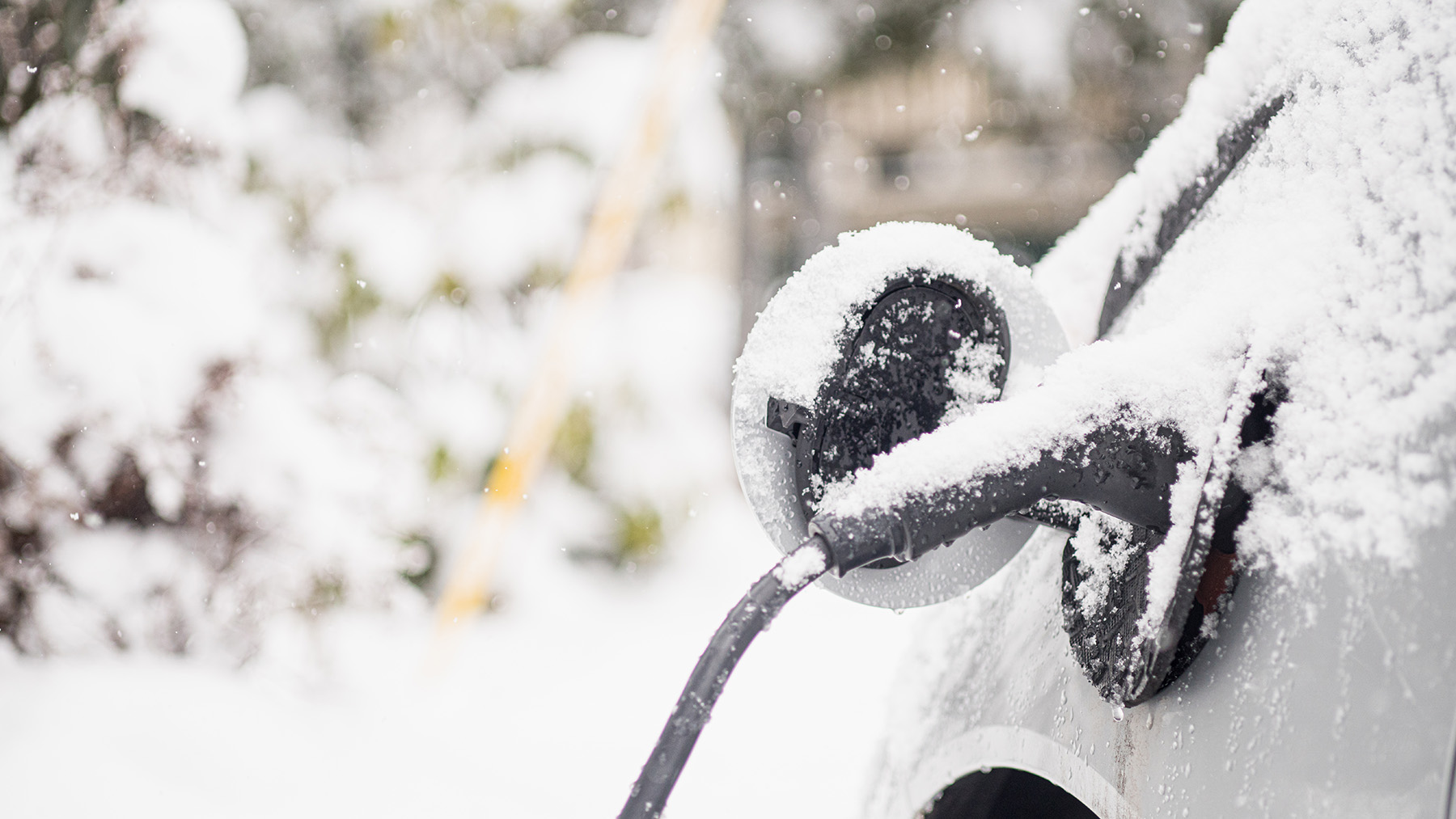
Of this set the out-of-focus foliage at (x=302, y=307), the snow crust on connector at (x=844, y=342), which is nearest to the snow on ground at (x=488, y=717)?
the out-of-focus foliage at (x=302, y=307)

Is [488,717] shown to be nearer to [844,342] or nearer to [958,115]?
[844,342]

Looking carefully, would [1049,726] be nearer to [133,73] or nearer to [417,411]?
[133,73]

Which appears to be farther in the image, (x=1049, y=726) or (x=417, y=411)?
(x=417, y=411)

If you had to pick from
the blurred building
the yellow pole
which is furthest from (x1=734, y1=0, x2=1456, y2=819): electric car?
the blurred building

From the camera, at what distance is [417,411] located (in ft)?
16.1

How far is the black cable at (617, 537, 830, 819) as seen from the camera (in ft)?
2.51

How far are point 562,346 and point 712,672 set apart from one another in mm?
4693

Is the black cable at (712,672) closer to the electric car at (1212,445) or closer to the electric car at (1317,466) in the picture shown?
the electric car at (1212,445)

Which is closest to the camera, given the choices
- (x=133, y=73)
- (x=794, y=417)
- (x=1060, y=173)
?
(x=794, y=417)

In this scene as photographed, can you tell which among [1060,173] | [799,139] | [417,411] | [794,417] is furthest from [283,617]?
[1060,173]

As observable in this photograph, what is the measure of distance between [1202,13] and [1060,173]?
133 cm

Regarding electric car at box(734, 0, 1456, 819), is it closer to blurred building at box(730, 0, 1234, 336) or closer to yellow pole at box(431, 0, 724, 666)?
yellow pole at box(431, 0, 724, 666)

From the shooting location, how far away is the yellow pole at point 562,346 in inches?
205

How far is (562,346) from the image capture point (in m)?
5.34
